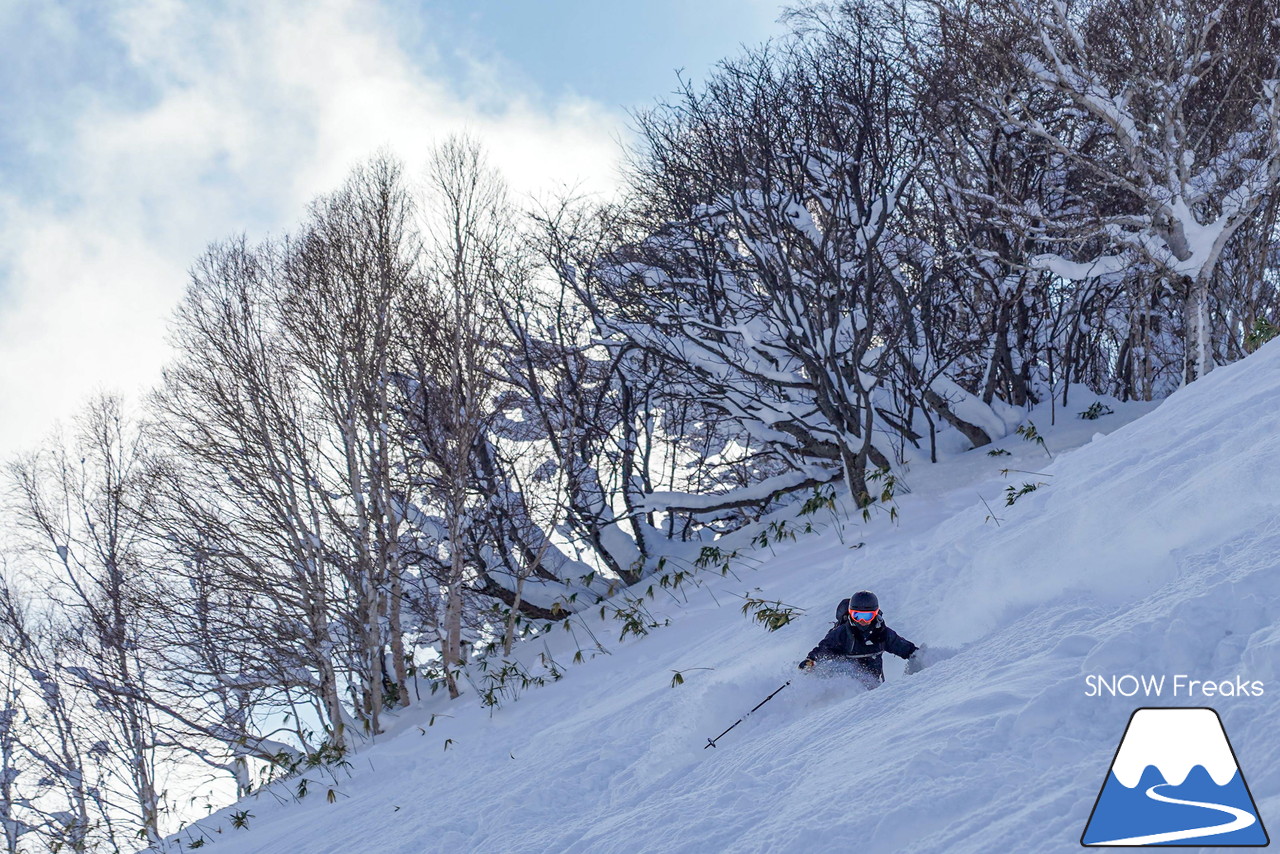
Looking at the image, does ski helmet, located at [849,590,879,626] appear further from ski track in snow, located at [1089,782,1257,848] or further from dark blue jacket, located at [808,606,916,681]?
ski track in snow, located at [1089,782,1257,848]

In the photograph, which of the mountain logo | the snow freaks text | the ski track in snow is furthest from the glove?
the ski track in snow

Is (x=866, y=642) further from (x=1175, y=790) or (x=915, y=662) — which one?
(x=1175, y=790)

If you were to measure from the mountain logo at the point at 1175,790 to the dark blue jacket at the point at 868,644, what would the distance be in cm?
156

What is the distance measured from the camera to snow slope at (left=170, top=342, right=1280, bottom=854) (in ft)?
6.67

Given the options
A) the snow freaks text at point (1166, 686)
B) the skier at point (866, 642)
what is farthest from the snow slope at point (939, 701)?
the skier at point (866, 642)

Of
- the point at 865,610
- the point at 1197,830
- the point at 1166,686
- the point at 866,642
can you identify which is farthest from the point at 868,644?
the point at 1197,830

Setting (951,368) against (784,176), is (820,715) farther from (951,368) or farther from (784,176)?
(951,368)

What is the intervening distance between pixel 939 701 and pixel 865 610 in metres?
0.94

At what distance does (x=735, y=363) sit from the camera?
8.32m

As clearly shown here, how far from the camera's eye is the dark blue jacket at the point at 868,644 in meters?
3.59

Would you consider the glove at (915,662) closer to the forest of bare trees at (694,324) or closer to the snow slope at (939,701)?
the snow slope at (939,701)

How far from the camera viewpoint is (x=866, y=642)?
3605 mm

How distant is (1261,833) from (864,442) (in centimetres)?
635

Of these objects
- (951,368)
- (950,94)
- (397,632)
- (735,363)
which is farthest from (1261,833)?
(951,368)
